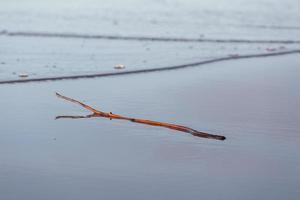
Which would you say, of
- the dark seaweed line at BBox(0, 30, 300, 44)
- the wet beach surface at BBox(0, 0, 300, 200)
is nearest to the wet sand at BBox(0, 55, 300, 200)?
the wet beach surface at BBox(0, 0, 300, 200)

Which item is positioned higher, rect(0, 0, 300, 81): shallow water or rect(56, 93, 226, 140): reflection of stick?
rect(0, 0, 300, 81): shallow water

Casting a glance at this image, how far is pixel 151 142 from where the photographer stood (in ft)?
18.0

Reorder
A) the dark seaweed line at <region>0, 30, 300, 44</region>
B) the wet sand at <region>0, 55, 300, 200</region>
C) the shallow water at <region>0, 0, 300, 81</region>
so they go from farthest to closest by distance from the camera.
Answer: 1. the dark seaweed line at <region>0, 30, 300, 44</region>
2. the shallow water at <region>0, 0, 300, 81</region>
3. the wet sand at <region>0, 55, 300, 200</region>

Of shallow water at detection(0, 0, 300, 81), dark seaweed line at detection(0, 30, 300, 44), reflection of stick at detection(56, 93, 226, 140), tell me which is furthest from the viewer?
dark seaweed line at detection(0, 30, 300, 44)

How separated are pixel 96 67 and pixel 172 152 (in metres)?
4.55

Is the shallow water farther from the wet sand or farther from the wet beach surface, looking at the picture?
the wet sand

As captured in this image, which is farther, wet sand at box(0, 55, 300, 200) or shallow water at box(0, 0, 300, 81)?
shallow water at box(0, 0, 300, 81)

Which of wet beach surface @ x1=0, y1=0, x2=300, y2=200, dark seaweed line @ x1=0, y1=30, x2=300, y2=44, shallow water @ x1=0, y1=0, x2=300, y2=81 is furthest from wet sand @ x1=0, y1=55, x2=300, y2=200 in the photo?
dark seaweed line @ x1=0, y1=30, x2=300, y2=44

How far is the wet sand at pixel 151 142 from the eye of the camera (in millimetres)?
4398

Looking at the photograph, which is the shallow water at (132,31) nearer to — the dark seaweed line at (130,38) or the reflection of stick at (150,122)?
the dark seaweed line at (130,38)

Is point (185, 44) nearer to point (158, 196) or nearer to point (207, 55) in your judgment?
point (207, 55)

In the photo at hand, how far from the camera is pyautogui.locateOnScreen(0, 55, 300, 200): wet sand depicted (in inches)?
173

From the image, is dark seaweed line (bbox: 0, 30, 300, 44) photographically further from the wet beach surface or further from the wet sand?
the wet sand

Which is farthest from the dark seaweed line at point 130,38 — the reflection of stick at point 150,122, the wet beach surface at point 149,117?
the reflection of stick at point 150,122
